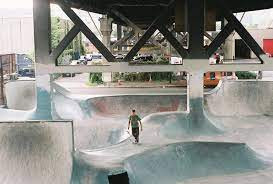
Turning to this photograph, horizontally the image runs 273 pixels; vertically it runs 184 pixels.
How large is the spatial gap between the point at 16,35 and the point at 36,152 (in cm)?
5248

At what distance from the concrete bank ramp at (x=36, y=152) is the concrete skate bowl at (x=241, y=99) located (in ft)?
41.3

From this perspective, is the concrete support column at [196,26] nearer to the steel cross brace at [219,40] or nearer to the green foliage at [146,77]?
the steel cross brace at [219,40]

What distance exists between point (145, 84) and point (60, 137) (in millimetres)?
21911

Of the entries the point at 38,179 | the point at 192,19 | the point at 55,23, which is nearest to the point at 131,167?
the point at 38,179

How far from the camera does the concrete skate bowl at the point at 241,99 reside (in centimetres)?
2130

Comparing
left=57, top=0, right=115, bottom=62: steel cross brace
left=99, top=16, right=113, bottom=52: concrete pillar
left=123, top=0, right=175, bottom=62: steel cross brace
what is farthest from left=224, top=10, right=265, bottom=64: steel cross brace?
left=99, top=16, right=113, bottom=52: concrete pillar

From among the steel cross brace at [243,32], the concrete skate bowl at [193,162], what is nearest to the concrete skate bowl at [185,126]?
the concrete skate bowl at [193,162]

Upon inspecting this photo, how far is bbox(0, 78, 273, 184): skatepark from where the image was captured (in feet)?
32.1

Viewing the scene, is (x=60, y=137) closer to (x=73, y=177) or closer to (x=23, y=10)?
(x=73, y=177)

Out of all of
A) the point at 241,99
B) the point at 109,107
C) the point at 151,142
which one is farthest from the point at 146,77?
the point at 151,142

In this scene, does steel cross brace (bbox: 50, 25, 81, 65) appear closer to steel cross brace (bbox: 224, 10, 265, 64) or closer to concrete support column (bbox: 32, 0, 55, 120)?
concrete support column (bbox: 32, 0, 55, 120)

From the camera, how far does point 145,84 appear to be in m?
31.6

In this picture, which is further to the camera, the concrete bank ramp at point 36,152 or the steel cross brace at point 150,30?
the steel cross brace at point 150,30

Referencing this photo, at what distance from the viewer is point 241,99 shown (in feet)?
70.3
